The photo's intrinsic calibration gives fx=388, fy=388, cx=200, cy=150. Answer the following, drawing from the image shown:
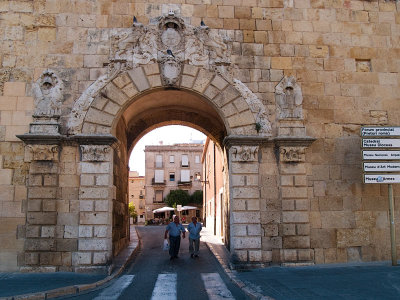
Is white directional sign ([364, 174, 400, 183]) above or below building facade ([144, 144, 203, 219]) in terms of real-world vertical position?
below

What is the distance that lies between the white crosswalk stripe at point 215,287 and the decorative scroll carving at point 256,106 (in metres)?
3.35

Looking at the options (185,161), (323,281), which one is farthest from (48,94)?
(185,161)

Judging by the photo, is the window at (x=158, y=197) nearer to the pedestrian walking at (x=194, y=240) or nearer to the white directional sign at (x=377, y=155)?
the pedestrian walking at (x=194, y=240)

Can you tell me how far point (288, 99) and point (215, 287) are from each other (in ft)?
15.1

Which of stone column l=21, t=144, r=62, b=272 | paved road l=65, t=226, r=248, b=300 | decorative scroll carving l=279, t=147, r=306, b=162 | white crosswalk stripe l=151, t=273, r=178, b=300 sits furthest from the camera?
decorative scroll carving l=279, t=147, r=306, b=162

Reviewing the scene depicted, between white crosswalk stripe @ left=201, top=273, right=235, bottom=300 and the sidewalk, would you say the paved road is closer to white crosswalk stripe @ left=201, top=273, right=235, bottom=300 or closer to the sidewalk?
white crosswalk stripe @ left=201, top=273, right=235, bottom=300

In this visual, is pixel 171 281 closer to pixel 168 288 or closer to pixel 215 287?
pixel 168 288

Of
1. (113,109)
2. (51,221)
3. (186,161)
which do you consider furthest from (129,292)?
(186,161)

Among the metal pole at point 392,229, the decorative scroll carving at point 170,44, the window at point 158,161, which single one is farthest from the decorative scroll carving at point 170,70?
the window at point 158,161

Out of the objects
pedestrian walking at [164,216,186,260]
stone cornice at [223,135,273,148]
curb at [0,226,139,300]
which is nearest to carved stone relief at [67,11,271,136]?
stone cornice at [223,135,273,148]

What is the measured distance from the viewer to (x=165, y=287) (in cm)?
690

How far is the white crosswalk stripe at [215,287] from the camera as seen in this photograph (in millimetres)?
6176

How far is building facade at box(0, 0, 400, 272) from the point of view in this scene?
8320 millimetres

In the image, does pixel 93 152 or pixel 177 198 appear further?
pixel 177 198
